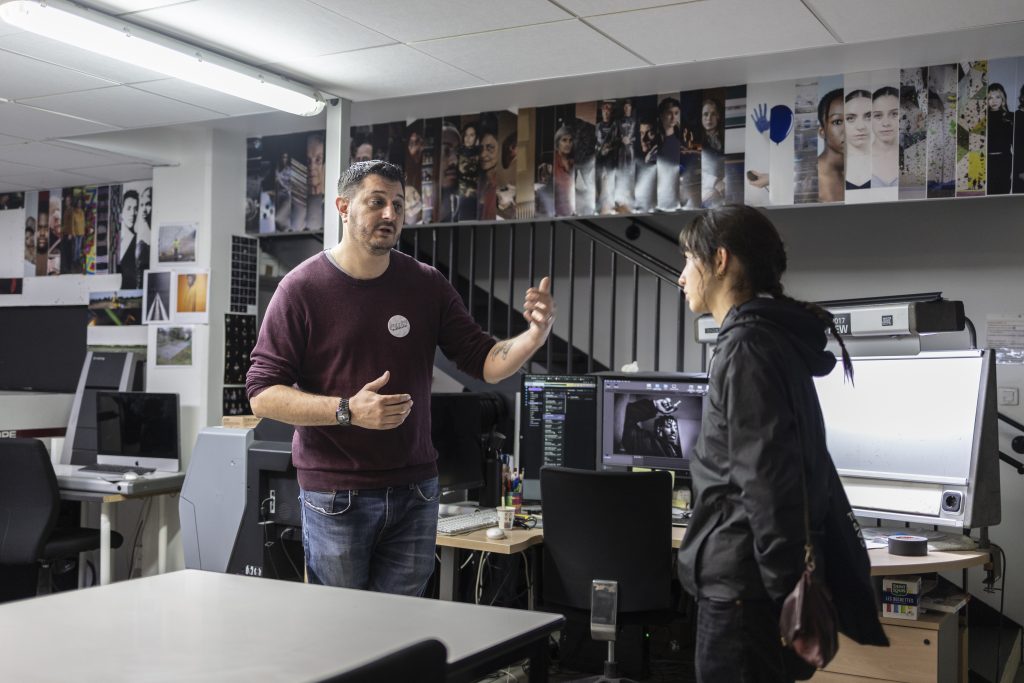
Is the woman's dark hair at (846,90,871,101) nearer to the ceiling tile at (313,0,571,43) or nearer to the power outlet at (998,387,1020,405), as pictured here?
the power outlet at (998,387,1020,405)

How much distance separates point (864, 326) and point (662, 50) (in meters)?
1.35

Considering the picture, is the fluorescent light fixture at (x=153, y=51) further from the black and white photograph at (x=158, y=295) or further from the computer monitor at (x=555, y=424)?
the black and white photograph at (x=158, y=295)

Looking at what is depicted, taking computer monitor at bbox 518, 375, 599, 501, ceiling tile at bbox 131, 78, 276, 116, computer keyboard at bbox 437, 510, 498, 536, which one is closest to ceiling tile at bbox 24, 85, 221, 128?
ceiling tile at bbox 131, 78, 276, 116

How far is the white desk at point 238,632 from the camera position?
55.9 inches

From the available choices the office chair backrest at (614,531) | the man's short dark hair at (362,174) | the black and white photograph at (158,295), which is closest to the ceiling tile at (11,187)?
the black and white photograph at (158,295)

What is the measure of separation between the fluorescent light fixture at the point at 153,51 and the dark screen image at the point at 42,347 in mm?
3539

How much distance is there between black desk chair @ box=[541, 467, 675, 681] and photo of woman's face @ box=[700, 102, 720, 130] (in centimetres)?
242

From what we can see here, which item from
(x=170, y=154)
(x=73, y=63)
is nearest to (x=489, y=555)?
(x=73, y=63)

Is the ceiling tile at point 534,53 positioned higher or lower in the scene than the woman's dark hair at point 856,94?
lower

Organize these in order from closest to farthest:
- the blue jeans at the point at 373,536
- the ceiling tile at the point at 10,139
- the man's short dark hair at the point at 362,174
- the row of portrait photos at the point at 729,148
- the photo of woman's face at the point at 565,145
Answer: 1. the blue jeans at the point at 373,536
2. the man's short dark hair at the point at 362,174
3. the row of portrait photos at the point at 729,148
4. the ceiling tile at the point at 10,139
5. the photo of woman's face at the point at 565,145

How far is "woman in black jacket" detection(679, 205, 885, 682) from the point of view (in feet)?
6.07

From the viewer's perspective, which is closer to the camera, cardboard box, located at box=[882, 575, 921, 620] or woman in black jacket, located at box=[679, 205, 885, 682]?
woman in black jacket, located at box=[679, 205, 885, 682]

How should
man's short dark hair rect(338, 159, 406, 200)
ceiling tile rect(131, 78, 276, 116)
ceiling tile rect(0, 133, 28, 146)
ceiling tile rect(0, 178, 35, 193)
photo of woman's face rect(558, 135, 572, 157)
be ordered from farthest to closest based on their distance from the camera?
ceiling tile rect(0, 178, 35, 193), photo of woman's face rect(558, 135, 572, 157), ceiling tile rect(0, 133, 28, 146), ceiling tile rect(131, 78, 276, 116), man's short dark hair rect(338, 159, 406, 200)

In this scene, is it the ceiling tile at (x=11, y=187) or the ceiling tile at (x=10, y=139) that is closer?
the ceiling tile at (x=10, y=139)
